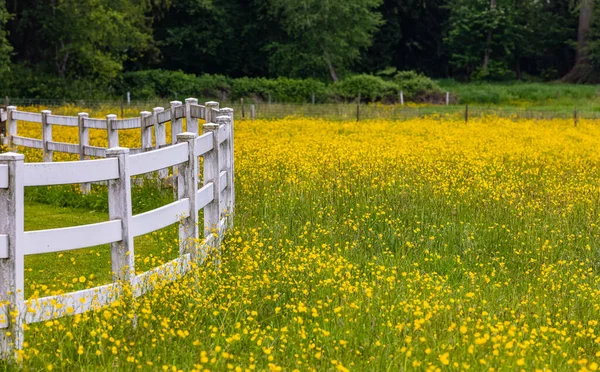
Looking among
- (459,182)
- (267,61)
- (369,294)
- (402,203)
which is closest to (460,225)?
(402,203)

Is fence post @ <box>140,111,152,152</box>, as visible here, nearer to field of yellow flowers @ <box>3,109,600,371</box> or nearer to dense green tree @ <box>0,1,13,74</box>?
field of yellow flowers @ <box>3,109,600,371</box>

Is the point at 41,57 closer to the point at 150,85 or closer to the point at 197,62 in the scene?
the point at 150,85

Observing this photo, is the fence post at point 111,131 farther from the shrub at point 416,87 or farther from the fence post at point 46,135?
the shrub at point 416,87

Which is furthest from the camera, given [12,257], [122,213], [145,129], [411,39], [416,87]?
[411,39]

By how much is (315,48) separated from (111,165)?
170ft

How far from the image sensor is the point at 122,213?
255 inches

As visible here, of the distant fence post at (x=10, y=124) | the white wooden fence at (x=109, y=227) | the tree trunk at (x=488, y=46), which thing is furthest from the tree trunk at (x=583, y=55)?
the white wooden fence at (x=109, y=227)

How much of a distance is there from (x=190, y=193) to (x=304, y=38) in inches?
2003

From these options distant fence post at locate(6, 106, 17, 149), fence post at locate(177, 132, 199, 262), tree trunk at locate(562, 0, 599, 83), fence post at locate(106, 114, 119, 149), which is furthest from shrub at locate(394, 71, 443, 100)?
fence post at locate(177, 132, 199, 262)

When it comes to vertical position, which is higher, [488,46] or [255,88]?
[488,46]

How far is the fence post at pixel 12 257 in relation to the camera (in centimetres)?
571

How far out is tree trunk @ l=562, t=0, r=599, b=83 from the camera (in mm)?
63125

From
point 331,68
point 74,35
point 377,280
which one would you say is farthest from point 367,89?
point 377,280

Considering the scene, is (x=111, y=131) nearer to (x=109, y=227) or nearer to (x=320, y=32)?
(x=109, y=227)
